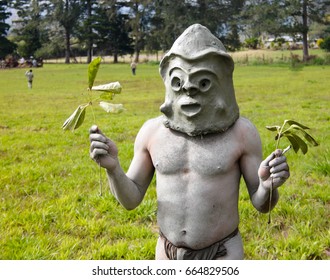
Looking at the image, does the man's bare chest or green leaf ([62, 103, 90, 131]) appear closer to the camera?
green leaf ([62, 103, 90, 131])

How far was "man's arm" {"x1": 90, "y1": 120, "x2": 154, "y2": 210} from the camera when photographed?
1.96 m

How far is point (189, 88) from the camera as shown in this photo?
6.83 feet

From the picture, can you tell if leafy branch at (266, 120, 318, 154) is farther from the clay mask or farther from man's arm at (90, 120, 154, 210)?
man's arm at (90, 120, 154, 210)

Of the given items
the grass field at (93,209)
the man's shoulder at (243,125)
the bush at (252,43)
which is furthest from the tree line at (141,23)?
the man's shoulder at (243,125)

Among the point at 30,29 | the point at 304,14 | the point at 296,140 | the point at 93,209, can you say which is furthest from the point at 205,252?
the point at 30,29

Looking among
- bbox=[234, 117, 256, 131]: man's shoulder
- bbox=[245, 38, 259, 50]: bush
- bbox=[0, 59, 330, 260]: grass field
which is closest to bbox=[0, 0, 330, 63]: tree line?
bbox=[245, 38, 259, 50]: bush

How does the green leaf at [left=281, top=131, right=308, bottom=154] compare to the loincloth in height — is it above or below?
above

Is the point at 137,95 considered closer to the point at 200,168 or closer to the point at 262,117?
the point at 262,117

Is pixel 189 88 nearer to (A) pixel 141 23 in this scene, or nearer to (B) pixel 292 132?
(B) pixel 292 132

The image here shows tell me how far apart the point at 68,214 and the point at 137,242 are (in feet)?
2.77

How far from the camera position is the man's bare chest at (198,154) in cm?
215

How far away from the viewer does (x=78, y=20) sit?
4191 centimetres

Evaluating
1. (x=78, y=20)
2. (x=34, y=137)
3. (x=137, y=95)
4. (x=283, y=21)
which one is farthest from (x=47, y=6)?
(x=34, y=137)
